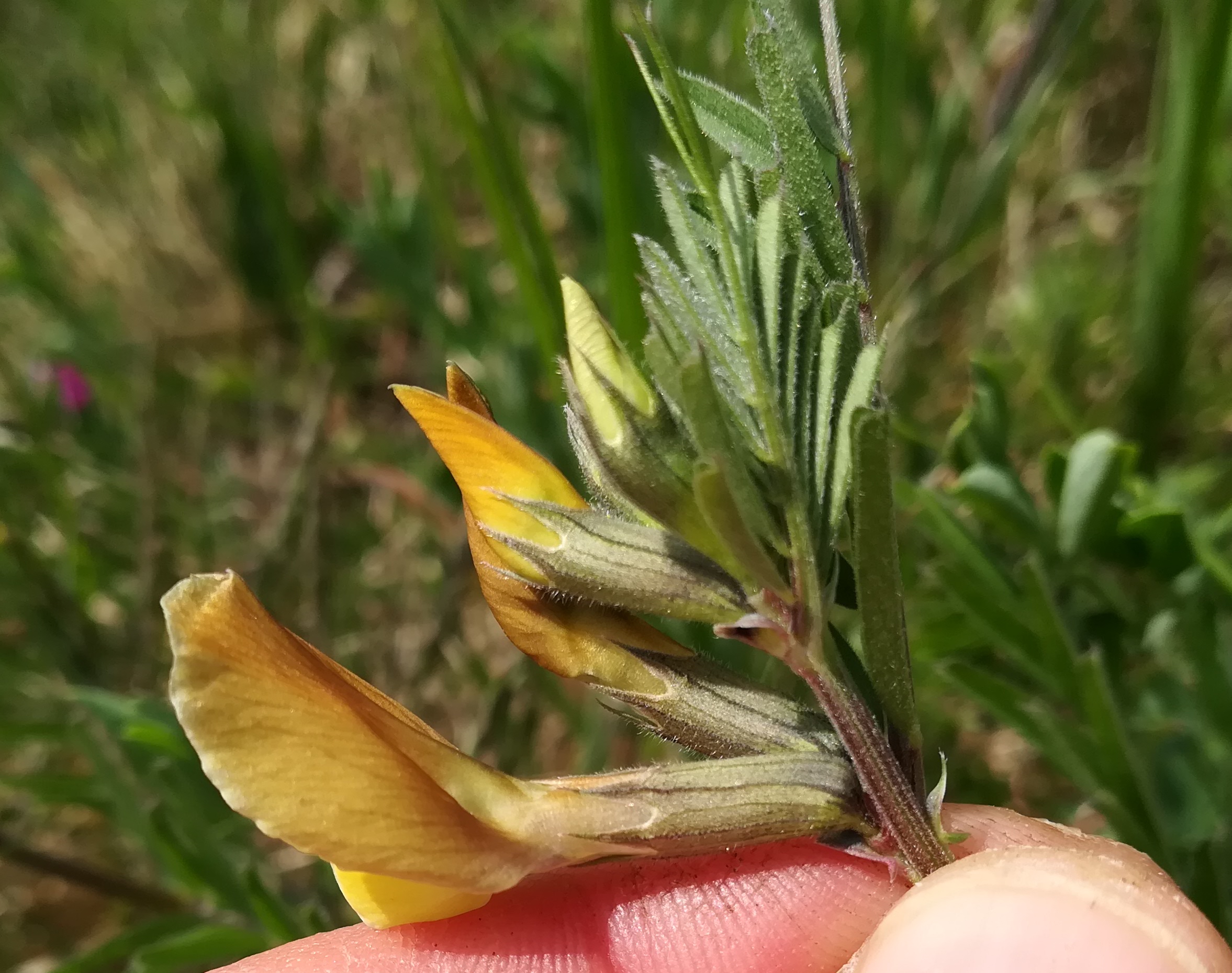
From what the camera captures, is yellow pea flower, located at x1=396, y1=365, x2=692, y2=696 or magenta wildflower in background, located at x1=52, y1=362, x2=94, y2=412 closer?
yellow pea flower, located at x1=396, y1=365, x2=692, y2=696

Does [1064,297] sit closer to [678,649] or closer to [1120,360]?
[1120,360]

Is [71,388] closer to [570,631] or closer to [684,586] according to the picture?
[570,631]

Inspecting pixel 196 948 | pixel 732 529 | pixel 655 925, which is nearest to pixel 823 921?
pixel 655 925

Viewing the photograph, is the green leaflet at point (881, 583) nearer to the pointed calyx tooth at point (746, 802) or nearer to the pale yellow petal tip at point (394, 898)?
the pointed calyx tooth at point (746, 802)

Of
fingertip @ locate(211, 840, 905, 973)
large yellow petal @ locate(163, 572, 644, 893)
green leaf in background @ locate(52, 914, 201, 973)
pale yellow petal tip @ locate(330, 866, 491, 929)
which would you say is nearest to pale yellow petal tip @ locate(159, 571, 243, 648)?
large yellow petal @ locate(163, 572, 644, 893)

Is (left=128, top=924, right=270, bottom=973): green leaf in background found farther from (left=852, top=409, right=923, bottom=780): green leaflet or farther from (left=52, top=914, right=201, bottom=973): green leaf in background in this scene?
(left=852, top=409, right=923, bottom=780): green leaflet
